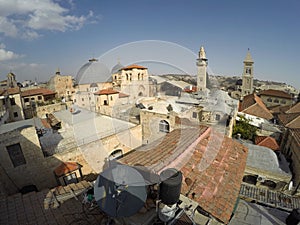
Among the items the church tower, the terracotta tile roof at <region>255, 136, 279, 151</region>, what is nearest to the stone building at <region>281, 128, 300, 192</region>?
the terracotta tile roof at <region>255, 136, 279, 151</region>

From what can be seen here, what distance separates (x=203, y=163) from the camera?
497cm

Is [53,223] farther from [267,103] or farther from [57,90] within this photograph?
[267,103]

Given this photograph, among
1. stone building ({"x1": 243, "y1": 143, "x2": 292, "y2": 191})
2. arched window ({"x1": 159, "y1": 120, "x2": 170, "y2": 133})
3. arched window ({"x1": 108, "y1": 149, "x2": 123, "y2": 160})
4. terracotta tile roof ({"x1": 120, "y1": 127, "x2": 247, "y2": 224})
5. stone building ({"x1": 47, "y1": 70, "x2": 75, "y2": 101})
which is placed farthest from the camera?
stone building ({"x1": 47, "y1": 70, "x2": 75, "y2": 101})

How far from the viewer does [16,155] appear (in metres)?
7.87

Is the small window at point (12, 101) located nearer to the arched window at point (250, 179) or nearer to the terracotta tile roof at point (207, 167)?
the terracotta tile roof at point (207, 167)

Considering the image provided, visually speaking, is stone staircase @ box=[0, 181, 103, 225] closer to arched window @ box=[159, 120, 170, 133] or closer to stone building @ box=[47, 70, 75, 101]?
arched window @ box=[159, 120, 170, 133]

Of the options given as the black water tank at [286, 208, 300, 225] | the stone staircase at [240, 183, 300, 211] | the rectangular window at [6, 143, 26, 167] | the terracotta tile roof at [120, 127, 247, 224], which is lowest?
the stone staircase at [240, 183, 300, 211]

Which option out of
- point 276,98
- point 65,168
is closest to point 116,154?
point 65,168

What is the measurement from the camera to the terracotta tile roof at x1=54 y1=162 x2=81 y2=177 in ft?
27.8

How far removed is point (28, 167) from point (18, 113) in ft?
49.4

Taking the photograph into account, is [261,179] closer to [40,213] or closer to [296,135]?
[296,135]

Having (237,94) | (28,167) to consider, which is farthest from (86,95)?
Answer: (237,94)

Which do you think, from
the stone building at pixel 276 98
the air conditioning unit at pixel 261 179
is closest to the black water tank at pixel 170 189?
the air conditioning unit at pixel 261 179

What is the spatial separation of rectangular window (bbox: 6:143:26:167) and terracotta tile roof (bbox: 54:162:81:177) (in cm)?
160
